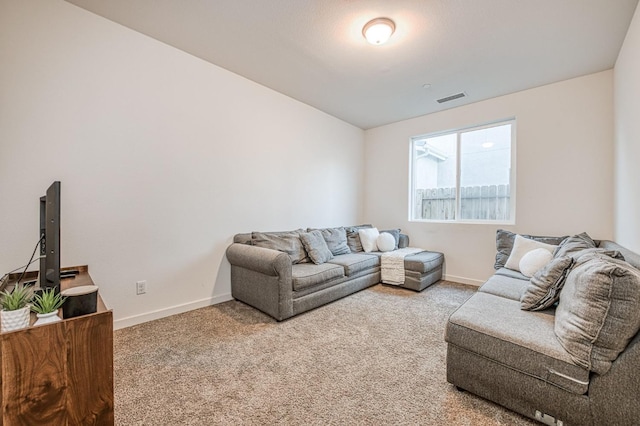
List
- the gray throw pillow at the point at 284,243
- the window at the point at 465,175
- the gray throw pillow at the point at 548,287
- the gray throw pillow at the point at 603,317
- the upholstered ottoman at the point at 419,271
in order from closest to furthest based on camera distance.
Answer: the gray throw pillow at the point at 603,317, the gray throw pillow at the point at 548,287, the gray throw pillow at the point at 284,243, the upholstered ottoman at the point at 419,271, the window at the point at 465,175

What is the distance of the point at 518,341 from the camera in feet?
4.64

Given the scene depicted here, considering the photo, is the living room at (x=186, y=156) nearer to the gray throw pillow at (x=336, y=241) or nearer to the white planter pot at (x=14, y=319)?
the gray throw pillow at (x=336, y=241)

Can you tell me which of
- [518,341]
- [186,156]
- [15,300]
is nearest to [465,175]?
[518,341]

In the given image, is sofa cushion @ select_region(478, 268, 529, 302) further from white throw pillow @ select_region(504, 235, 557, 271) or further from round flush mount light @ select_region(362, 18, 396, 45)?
round flush mount light @ select_region(362, 18, 396, 45)

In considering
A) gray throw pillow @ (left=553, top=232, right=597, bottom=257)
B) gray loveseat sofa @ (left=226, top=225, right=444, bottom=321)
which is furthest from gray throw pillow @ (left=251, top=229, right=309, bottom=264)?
gray throw pillow @ (left=553, top=232, right=597, bottom=257)

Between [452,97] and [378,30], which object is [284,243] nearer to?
[378,30]

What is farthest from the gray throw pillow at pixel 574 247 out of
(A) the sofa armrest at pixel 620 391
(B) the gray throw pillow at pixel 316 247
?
(B) the gray throw pillow at pixel 316 247

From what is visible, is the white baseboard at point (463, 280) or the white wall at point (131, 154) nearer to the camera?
the white wall at point (131, 154)

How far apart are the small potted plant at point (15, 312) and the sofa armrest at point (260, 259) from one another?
1.65 metres

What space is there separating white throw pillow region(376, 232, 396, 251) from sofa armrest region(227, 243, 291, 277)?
2049mm

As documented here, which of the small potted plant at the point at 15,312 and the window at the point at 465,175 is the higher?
the window at the point at 465,175

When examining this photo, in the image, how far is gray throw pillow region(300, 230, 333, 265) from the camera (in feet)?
11.0

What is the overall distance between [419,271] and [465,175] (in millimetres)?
1778

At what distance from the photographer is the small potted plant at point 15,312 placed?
0.98 metres
